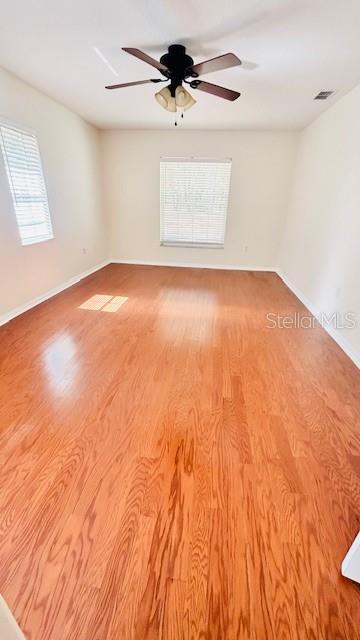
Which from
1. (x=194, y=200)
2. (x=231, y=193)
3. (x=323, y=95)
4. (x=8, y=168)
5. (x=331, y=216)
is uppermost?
(x=323, y=95)

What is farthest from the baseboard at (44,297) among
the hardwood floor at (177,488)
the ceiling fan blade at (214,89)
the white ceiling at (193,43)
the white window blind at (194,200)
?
the ceiling fan blade at (214,89)

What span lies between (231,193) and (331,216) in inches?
91.8

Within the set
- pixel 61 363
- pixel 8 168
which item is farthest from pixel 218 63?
pixel 61 363

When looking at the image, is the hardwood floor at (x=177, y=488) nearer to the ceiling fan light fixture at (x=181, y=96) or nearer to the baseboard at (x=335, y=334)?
the baseboard at (x=335, y=334)

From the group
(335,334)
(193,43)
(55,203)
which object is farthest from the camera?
(55,203)

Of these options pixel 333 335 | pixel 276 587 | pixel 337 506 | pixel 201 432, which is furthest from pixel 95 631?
pixel 333 335

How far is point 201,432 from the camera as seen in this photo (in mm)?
1600

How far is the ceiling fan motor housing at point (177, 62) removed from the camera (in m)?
2.18

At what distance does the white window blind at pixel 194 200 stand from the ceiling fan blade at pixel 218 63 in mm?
2898

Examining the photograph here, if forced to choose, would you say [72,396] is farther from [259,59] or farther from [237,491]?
[259,59]

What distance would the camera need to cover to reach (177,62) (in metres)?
2.22

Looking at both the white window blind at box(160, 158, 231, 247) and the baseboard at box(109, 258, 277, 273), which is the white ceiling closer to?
the white window blind at box(160, 158, 231, 247)

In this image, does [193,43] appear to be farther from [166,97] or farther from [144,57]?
[144,57]

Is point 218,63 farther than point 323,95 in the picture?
No
